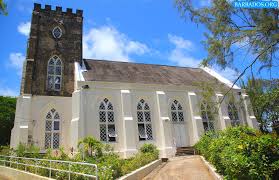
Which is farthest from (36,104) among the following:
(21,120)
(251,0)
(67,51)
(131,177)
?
(251,0)

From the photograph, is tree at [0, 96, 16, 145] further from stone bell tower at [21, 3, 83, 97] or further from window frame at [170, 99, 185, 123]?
window frame at [170, 99, 185, 123]

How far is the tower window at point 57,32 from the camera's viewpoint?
2647 cm

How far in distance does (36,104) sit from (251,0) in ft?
61.6

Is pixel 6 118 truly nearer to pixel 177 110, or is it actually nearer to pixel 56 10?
pixel 56 10

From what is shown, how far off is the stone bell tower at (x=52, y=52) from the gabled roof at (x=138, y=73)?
199cm

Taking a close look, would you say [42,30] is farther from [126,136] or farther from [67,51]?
[126,136]

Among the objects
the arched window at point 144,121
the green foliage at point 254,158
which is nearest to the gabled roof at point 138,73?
the arched window at point 144,121

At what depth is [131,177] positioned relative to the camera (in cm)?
1251

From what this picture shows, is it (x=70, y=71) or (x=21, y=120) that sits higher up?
(x=70, y=71)

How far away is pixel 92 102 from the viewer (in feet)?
75.2

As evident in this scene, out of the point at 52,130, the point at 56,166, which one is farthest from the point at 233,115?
the point at 56,166

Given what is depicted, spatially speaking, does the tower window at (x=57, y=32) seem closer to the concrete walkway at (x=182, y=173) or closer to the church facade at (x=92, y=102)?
the church facade at (x=92, y=102)

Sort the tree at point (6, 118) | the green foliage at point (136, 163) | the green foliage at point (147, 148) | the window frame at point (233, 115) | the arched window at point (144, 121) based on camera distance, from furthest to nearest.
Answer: the tree at point (6, 118) → the window frame at point (233, 115) → the arched window at point (144, 121) → the green foliage at point (147, 148) → the green foliage at point (136, 163)

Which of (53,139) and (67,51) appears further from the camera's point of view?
(67,51)
